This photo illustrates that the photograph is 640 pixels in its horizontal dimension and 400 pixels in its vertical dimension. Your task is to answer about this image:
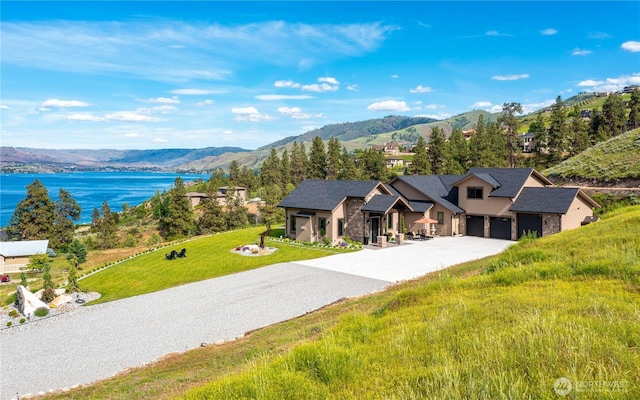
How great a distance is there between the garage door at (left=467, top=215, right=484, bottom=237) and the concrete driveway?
89.1 inches

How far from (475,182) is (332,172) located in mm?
50237

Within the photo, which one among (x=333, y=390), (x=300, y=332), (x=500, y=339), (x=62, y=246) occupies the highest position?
(x=500, y=339)

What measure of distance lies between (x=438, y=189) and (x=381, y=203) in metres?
9.94

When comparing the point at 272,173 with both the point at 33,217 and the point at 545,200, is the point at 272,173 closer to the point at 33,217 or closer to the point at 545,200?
the point at 33,217

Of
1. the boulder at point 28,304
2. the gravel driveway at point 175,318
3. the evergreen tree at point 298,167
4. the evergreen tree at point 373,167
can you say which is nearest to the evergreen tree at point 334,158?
the evergreen tree at point 373,167

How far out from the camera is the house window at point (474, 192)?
33594mm

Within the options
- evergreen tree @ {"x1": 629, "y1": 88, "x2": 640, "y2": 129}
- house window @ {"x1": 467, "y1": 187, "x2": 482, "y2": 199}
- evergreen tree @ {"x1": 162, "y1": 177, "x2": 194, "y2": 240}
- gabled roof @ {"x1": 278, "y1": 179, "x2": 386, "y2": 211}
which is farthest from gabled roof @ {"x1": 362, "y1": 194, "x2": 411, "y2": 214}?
evergreen tree @ {"x1": 629, "y1": 88, "x2": 640, "y2": 129}

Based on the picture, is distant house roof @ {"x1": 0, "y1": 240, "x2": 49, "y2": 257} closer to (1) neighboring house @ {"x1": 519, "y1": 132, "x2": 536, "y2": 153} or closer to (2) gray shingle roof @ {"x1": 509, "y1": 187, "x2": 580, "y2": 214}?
(2) gray shingle roof @ {"x1": 509, "y1": 187, "x2": 580, "y2": 214}

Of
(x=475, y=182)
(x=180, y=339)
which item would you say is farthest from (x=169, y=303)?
(x=475, y=182)

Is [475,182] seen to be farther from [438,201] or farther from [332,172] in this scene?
[332,172]

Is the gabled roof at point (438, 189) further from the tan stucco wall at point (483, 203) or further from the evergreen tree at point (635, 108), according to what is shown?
the evergreen tree at point (635, 108)

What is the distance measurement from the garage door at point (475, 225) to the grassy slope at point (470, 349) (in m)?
24.9

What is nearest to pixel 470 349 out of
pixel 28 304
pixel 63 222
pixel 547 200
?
pixel 28 304

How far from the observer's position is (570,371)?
4.10 m
